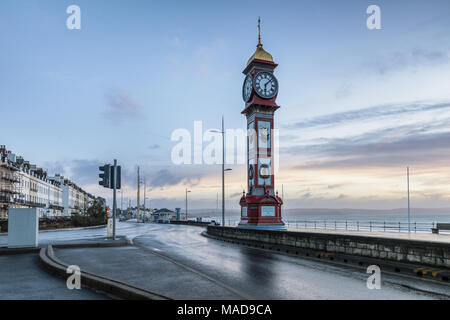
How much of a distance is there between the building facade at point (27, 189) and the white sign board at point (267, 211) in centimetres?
4162

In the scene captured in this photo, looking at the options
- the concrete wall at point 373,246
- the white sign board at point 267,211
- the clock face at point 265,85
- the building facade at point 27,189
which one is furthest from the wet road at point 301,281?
the building facade at point 27,189

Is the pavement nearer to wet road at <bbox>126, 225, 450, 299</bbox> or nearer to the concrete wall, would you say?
wet road at <bbox>126, 225, 450, 299</bbox>

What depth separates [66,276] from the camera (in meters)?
10.1

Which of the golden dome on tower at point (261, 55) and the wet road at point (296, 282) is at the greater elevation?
the golden dome on tower at point (261, 55)

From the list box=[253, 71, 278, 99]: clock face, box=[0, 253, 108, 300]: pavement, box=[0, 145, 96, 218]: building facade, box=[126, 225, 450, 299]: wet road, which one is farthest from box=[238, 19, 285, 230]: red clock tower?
box=[0, 145, 96, 218]: building facade

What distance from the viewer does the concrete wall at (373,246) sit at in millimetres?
11492

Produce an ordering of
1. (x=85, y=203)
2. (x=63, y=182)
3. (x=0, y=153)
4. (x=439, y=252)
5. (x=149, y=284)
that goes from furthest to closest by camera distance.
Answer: (x=85, y=203)
(x=63, y=182)
(x=0, y=153)
(x=439, y=252)
(x=149, y=284)

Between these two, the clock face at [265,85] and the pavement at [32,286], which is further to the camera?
the clock face at [265,85]

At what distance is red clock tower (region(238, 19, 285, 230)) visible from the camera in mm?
33594

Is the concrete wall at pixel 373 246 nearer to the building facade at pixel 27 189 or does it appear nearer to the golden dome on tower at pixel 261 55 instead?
the golden dome on tower at pixel 261 55

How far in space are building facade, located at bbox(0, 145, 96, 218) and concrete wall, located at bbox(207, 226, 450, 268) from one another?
53647mm
